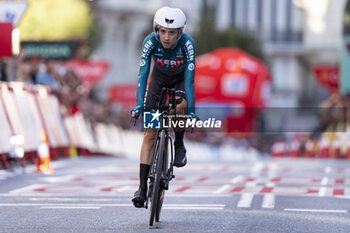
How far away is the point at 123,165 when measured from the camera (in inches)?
747

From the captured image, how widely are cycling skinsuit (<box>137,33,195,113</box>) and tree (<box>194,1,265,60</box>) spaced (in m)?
57.7

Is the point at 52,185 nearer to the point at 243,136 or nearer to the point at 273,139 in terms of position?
the point at 243,136

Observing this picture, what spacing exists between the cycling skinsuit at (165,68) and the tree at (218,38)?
5770cm

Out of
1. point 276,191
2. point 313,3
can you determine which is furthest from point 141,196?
point 313,3

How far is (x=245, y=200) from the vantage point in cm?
1114

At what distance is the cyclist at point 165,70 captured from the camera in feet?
29.2

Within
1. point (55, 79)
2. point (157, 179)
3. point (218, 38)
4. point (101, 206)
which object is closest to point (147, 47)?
point (157, 179)

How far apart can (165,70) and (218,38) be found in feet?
202

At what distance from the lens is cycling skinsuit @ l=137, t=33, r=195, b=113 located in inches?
358

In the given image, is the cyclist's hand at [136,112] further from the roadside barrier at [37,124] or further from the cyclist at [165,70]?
the roadside barrier at [37,124]

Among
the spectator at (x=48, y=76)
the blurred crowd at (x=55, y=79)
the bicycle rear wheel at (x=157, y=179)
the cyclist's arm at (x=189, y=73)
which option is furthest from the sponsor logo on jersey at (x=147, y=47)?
the spectator at (x=48, y=76)

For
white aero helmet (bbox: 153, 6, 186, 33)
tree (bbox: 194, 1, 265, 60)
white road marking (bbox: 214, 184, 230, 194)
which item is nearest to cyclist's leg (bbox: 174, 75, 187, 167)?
white aero helmet (bbox: 153, 6, 186, 33)

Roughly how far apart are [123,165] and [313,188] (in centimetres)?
663

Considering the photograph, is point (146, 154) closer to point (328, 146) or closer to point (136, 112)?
point (136, 112)
